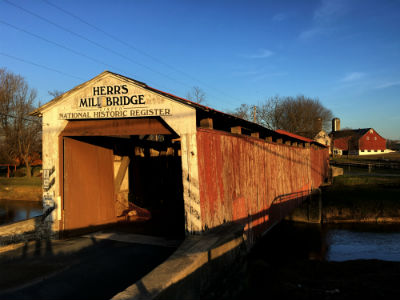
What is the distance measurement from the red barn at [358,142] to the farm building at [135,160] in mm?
57080

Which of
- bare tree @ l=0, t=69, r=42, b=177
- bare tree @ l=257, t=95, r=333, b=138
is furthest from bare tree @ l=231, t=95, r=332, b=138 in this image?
bare tree @ l=0, t=69, r=42, b=177

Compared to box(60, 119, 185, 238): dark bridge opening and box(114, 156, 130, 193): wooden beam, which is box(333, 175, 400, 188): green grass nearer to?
box(60, 119, 185, 238): dark bridge opening

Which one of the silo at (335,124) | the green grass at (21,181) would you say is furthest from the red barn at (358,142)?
the green grass at (21,181)

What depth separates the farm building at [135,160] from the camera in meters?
7.38

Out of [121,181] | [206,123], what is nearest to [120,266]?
[206,123]

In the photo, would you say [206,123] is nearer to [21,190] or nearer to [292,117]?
[21,190]

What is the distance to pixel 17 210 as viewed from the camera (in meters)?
24.6

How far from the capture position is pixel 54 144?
349 inches

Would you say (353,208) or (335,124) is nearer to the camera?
(353,208)

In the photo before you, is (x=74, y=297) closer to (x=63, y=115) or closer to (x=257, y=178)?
(x=63, y=115)

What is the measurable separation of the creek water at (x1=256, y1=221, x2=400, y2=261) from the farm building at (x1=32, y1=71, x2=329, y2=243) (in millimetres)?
3720

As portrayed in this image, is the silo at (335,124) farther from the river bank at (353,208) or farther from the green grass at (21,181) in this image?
the green grass at (21,181)

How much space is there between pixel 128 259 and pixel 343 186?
852 inches

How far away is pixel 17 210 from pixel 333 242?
22.6m
